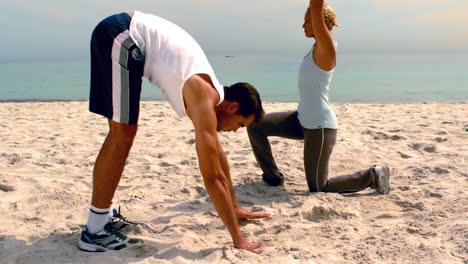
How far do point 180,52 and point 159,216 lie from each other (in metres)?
1.38

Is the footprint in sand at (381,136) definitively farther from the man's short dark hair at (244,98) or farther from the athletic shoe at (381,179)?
the man's short dark hair at (244,98)

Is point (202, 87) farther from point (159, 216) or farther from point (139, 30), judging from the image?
point (159, 216)

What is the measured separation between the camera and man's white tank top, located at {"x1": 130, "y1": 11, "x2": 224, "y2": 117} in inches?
92.1

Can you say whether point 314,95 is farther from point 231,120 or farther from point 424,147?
point 424,147

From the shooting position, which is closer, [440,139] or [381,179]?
[381,179]

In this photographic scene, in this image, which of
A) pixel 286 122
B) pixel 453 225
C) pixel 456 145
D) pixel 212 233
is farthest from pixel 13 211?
pixel 456 145

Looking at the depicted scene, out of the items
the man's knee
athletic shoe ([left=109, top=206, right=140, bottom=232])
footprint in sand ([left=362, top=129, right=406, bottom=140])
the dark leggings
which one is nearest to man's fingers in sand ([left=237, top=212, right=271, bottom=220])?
the dark leggings

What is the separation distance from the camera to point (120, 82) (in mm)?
2447

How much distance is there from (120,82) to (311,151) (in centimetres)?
168

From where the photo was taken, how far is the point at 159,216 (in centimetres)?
323

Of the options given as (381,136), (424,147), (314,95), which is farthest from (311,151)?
(381,136)

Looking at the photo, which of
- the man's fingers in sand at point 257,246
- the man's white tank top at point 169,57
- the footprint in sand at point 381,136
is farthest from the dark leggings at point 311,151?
the footprint in sand at point 381,136

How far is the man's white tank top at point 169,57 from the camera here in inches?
92.1

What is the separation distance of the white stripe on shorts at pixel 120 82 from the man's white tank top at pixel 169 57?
9cm
